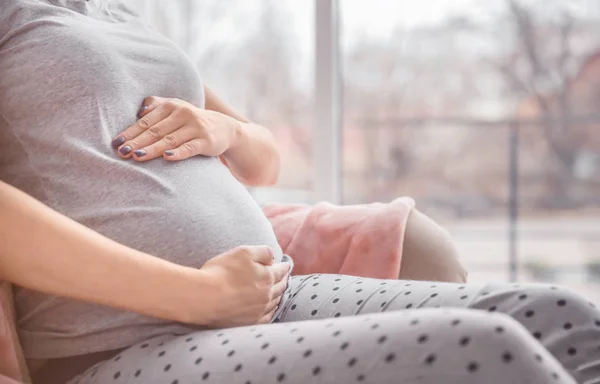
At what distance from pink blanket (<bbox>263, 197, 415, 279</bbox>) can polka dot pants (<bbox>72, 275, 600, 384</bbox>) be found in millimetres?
329

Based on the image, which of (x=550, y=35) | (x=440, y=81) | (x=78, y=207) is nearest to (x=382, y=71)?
(x=440, y=81)

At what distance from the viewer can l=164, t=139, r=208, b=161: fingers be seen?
1149 millimetres

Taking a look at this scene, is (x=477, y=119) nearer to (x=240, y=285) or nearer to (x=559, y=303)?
(x=559, y=303)

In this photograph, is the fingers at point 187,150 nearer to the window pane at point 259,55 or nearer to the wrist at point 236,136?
the wrist at point 236,136

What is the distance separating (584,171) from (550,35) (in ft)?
2.72

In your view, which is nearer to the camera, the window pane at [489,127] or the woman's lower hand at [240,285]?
the woman's lower hand at [240,285]

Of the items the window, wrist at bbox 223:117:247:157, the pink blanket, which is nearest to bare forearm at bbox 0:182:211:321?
wrist at bbox 223:117:247:157

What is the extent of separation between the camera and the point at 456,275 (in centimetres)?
155

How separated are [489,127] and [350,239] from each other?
275cm

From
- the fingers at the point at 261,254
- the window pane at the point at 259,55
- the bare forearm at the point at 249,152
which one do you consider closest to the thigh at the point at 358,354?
the fingers at the point at 261,254

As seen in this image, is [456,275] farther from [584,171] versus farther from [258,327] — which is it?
[584,171]

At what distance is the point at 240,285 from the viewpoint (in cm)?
101

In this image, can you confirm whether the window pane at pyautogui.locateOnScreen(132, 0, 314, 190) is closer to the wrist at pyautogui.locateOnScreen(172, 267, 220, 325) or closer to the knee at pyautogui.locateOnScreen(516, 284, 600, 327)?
the wrist at pyautogui.locateOnScreen(172, 267, 220, 325)

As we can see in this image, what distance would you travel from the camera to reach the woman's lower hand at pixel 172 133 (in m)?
1.12
